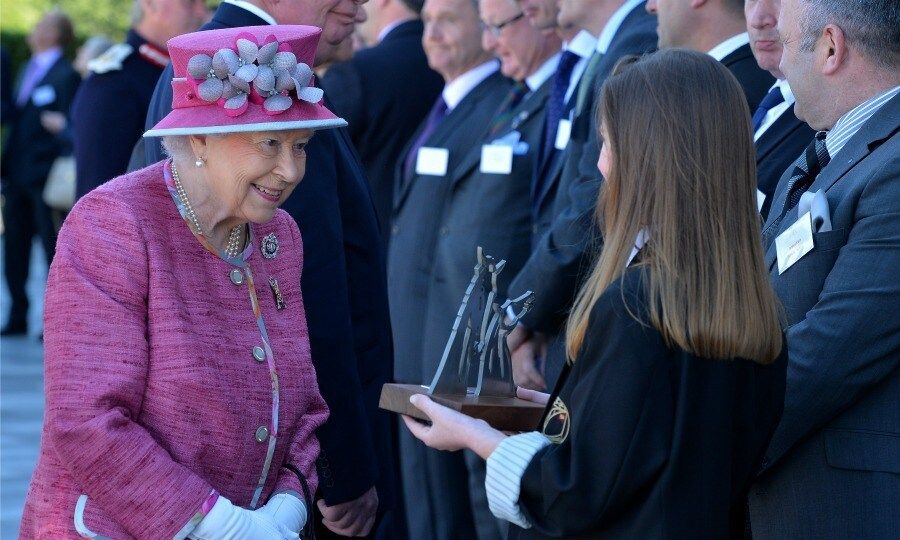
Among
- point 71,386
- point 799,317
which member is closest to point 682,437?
point 799,317

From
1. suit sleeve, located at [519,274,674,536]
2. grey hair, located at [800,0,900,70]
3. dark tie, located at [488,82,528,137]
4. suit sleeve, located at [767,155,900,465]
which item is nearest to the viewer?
suit sleeve, located at [519,274,674,536]

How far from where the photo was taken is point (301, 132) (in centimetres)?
276

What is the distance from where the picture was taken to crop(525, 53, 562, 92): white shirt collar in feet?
18.4

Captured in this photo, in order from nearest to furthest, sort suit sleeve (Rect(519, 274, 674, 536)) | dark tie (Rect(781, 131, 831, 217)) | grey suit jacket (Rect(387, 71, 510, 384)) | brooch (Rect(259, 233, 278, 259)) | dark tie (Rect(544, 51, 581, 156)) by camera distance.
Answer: suit sleeve (Rect(519, 274, 674, 536)) < brooch (Rect(259, 233, 278, 259)) < dark tie (Rect(781, 131, 831, 217)) < dark tie (Rect(544, 51, 581, 156)) < grey suit jacket (Rect(387, 71, 510, 384))

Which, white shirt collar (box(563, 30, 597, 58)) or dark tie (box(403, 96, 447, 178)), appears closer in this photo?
white shirt collar (box(563, 30, 597, 58))

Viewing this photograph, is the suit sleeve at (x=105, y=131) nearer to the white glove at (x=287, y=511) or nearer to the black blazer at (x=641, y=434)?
the white glove at (x=287, y=511)

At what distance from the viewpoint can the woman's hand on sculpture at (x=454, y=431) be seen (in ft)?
8.82

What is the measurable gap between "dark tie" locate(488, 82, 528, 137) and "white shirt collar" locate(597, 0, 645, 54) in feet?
2.30

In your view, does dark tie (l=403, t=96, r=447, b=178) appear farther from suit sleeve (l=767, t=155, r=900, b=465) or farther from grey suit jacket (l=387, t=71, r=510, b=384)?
suit sleeve (l=767, t=155, r=900, b=465)

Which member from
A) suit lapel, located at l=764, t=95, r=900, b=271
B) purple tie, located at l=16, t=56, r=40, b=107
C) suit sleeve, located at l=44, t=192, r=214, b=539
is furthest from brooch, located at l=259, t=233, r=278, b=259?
purple tie, located at l=16, t=56, r=40, b=107

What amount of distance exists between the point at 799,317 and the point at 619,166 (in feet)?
2.32

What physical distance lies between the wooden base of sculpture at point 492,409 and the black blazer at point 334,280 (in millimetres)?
431

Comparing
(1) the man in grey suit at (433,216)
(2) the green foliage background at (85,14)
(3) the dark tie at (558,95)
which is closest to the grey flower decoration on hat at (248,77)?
(3) the dark tie at (558,95)

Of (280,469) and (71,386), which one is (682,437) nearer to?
(280,469)
